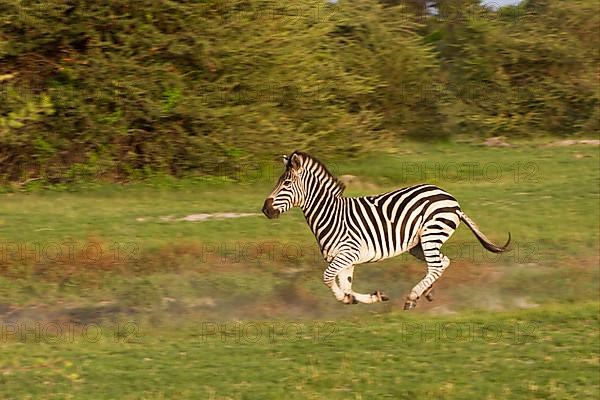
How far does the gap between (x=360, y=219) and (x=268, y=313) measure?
5.73 meters

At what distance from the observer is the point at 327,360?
1043 cm

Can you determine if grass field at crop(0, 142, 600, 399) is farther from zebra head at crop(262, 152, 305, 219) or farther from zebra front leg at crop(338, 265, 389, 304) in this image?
zebra front leg at crop(338, 265, 389, 304)

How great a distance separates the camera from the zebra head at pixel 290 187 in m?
5.89

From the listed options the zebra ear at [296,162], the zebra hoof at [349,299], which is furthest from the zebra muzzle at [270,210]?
the zebra hoof at [349,299]

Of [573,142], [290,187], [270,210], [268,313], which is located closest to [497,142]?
[573,142]

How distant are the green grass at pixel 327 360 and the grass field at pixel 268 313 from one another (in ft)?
0.07

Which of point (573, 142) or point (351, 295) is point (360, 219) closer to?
point (351, 295)

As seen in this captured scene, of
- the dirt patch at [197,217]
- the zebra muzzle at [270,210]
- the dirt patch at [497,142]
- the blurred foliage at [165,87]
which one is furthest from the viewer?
the dirt patch at [497,142]

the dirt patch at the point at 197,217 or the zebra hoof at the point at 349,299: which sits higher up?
the zebra hoof at the point at 349,299

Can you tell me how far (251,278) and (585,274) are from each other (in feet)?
15.1

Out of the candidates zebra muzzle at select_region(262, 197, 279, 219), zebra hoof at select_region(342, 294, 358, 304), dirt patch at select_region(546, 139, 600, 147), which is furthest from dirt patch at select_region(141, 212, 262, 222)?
dirt patch at select_region(546, 139, 600, 147)

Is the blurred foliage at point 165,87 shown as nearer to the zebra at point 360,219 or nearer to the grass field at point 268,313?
the grass field at point 268,313

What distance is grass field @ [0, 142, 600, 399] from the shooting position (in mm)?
10008

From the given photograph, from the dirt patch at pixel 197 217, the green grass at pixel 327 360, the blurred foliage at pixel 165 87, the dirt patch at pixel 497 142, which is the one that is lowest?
the dirt patch at pixel 497 142
